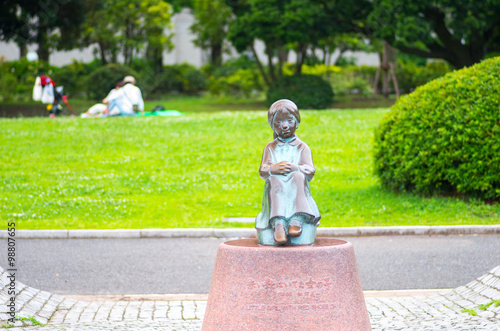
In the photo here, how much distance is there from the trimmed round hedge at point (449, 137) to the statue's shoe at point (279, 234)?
7.26 meters

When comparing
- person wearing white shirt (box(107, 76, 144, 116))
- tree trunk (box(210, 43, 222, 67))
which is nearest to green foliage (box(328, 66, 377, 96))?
tree trunk (box(210, 43, 222, 67))

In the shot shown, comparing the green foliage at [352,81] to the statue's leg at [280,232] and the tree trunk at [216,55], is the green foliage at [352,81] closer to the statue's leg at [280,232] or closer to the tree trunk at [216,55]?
the tree trunk at [216,55]

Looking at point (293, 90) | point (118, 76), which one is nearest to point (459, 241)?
point (293, 90)

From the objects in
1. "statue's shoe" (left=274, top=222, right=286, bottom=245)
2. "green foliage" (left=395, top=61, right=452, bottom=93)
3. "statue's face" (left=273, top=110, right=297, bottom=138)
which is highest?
"green foliage" (left=395, top=61, right=452, bottom=93)

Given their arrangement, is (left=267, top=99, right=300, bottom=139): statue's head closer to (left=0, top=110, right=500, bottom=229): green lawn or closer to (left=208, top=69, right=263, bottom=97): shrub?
(left=0, top=110, right=500, bottom=229): green lawn

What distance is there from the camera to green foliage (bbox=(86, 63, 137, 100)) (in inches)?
1329

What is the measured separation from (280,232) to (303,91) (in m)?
25.0

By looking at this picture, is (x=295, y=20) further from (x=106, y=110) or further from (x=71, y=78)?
(x=71, y=78)

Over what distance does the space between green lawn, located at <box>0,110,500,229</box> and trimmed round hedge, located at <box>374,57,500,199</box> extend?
1.35 feet

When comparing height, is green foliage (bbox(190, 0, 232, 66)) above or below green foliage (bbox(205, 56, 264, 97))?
above

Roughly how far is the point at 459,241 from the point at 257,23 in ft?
71.6

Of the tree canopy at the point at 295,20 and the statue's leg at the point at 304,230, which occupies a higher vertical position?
the tree canopy at the point at 295,20

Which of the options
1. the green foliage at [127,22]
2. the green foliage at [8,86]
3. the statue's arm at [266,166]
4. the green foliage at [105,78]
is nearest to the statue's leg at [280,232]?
the statue's arm at [266,166]

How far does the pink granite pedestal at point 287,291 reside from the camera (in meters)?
4.83
